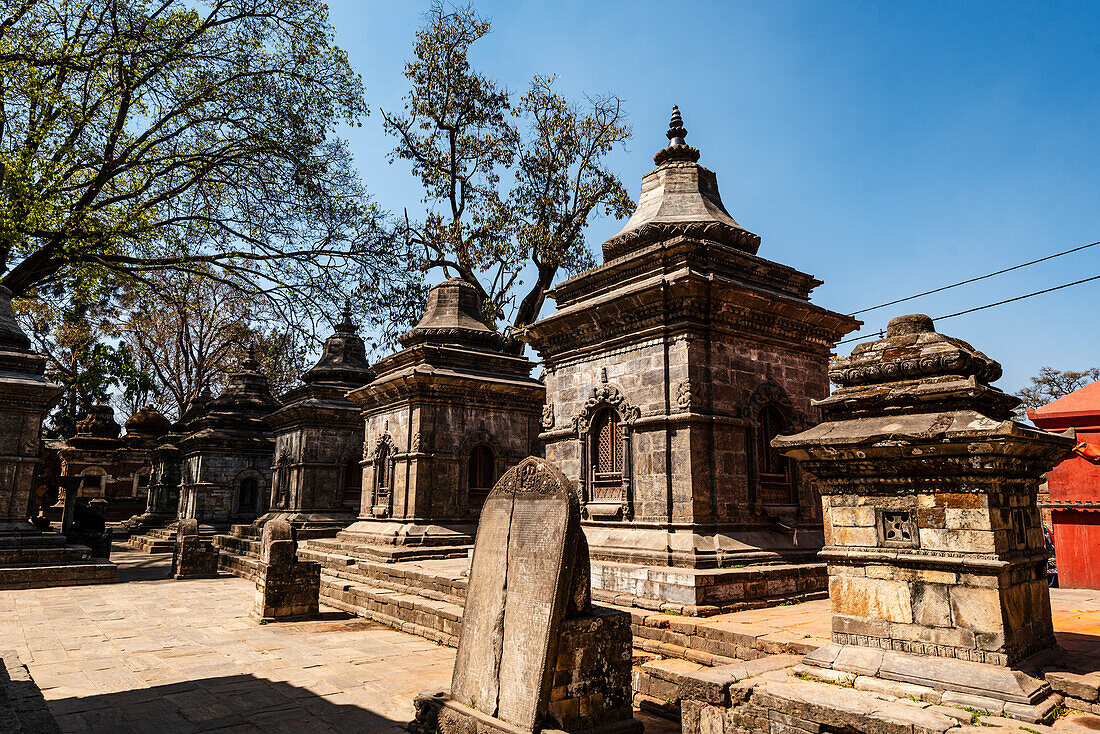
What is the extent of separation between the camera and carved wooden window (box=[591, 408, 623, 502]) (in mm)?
9328

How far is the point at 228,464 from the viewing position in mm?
23125

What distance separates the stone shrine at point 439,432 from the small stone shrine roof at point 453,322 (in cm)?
3

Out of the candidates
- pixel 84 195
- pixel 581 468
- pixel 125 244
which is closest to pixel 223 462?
pixel 125 244

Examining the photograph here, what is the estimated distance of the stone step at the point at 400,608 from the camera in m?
8.49

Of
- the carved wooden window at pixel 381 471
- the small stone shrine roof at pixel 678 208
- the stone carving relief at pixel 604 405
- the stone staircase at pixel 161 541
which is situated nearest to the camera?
the stone carving relief at pixel 604 405

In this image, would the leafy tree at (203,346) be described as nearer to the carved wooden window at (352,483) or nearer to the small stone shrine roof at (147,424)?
the small stone shrine roof at (147,424)

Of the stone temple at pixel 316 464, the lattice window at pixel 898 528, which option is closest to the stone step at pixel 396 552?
the stone temple at pixel 316 464

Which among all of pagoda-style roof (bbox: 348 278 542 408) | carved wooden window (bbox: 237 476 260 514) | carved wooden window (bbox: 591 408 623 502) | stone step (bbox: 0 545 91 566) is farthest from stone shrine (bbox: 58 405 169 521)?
carved wooden window (bbox: 591 408 623 502)

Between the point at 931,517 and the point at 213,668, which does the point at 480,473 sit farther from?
the point at 931,517

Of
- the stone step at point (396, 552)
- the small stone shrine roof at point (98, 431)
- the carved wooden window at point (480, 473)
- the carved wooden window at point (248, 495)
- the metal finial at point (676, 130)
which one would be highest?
the metal finial at point (676, 130)

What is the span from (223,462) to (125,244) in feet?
29.1

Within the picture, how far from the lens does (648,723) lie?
548 cm

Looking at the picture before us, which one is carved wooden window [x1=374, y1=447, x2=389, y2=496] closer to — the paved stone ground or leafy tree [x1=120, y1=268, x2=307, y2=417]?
the paved stone ground

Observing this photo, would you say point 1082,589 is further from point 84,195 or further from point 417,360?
point 84,195
